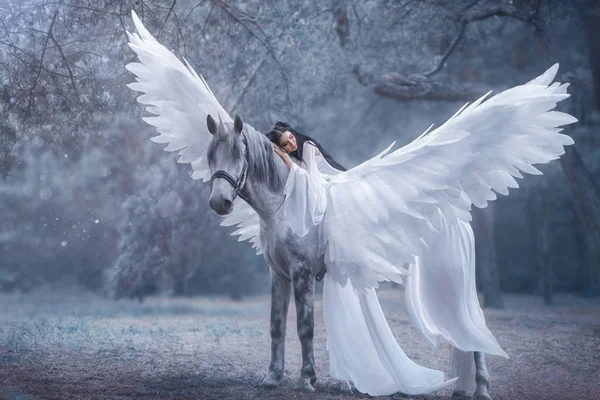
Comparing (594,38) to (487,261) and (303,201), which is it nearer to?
(487,261)

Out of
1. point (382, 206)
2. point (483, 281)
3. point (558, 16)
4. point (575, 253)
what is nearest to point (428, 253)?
point (382, 206)

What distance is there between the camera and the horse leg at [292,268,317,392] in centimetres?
341

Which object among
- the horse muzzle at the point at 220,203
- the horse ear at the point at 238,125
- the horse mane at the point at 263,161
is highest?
the horse ear at the point at 238,125

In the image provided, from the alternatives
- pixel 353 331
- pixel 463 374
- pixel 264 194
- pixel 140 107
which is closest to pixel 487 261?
pixel 140 107

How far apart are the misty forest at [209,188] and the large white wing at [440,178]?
2.80ft

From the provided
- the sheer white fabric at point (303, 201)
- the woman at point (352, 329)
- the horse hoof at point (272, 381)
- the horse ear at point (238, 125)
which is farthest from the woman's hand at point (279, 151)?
the horse hoof at point (272, 381)

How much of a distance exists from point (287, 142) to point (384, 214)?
0.80m

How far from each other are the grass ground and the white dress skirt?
0.70 ft

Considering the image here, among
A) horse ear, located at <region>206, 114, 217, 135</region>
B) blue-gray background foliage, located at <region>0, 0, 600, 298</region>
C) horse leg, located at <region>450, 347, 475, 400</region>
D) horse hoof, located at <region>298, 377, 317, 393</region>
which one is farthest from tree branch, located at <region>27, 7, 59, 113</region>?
horse leg, located at <region>450, 347, 475, 400</region>

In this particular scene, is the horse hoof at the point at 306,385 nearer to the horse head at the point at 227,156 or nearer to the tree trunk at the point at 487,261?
the horse head at the point at 227,156

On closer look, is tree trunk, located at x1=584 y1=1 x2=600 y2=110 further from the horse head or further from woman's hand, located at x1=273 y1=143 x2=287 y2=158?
the horse head

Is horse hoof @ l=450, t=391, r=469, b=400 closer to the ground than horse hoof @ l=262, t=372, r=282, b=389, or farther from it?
closer to the ground

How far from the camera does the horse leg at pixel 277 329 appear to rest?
3557 mm

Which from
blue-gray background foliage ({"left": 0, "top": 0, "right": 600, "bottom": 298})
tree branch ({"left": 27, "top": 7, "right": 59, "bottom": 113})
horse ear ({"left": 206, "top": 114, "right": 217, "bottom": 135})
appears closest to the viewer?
horse ear ({"left": 206, "top": 114, "right": 217, "bottom": 135})
